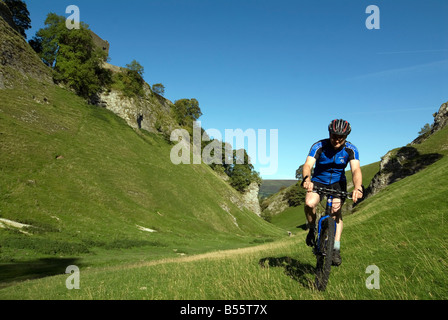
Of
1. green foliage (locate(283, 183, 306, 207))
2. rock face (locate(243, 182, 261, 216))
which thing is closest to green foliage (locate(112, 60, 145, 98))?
rock face (locate(243, 182, 261, 216))

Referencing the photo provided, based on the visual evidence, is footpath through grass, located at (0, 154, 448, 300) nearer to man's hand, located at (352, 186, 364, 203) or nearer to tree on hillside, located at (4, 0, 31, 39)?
man's hand, located at (352, 186, 364, 203)

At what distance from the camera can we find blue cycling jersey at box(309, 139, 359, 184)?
7.38 metres

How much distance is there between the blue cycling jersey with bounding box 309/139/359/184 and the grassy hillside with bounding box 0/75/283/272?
2042 centimetres

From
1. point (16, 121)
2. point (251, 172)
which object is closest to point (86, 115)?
point (16, 121)

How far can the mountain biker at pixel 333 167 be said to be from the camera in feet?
22.9

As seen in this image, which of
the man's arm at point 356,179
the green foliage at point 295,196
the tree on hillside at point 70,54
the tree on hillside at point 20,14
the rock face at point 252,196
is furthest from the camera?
the green foliage at point 295,196

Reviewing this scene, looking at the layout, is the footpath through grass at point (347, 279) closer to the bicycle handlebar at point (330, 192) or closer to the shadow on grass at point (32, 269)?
the bicycle handlebar at point (330, 192)

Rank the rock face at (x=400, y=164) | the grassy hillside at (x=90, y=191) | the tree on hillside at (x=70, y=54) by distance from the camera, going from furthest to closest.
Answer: the tree on hillside at (x=70, y=54) < the rock face at (x=400, y=164) < the grassy hillside at (x=90, y=191)

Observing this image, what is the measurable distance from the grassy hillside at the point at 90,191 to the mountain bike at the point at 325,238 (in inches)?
791

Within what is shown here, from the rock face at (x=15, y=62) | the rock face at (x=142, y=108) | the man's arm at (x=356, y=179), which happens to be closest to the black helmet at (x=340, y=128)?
the man's arm at (x=356, y=179)

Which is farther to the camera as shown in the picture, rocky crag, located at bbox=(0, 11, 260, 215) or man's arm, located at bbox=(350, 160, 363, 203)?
rocky crag, located at bbox=(0, 11, 260, 215)

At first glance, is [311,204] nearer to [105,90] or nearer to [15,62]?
[15,62]

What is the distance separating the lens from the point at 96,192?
41.7 m
